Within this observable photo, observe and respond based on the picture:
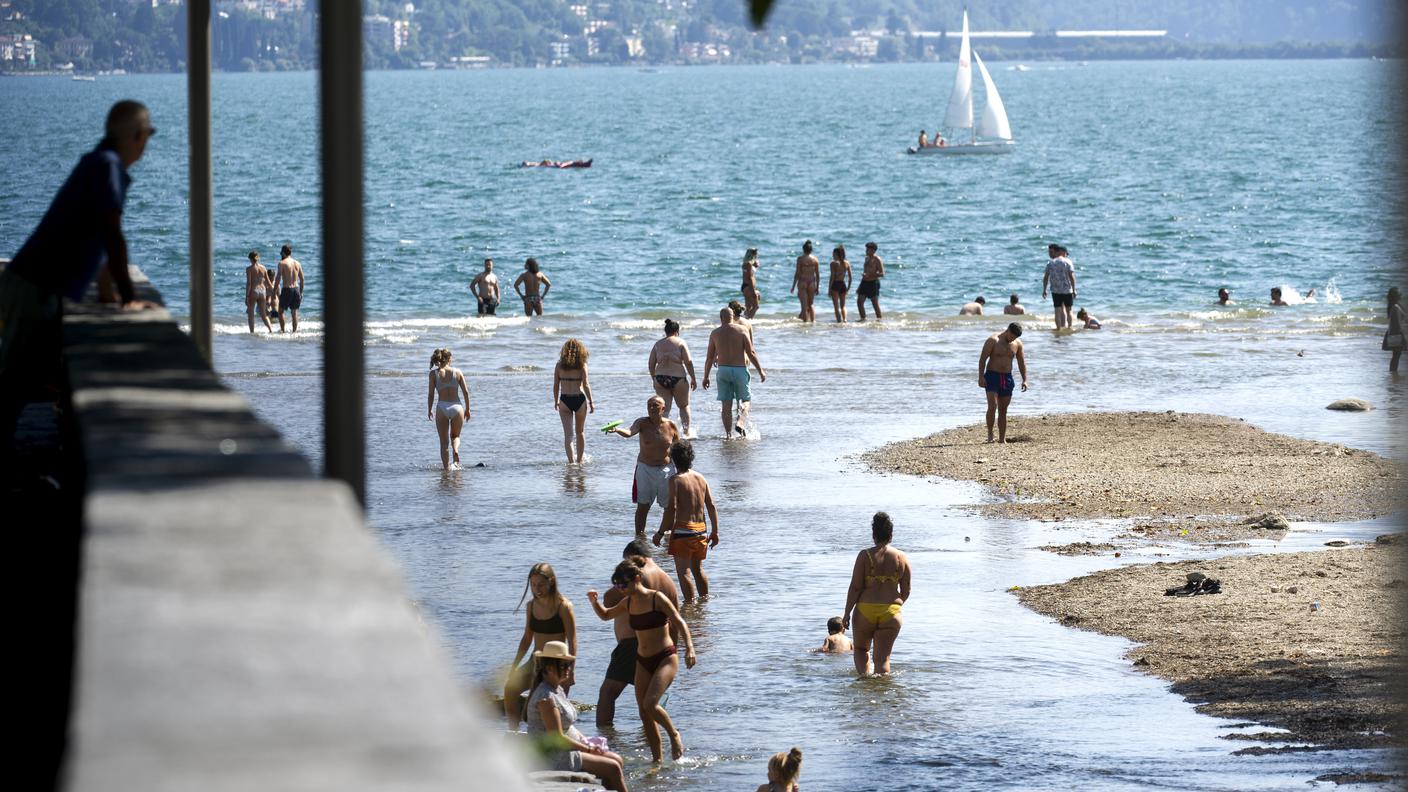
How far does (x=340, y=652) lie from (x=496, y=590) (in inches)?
A: 518

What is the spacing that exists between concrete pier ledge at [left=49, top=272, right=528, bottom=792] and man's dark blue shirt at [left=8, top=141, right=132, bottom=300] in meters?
2.19

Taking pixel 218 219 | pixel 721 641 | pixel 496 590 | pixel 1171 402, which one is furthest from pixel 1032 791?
pixel 218 219

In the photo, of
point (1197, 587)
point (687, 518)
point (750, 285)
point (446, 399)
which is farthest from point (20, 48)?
point (1197, 587)

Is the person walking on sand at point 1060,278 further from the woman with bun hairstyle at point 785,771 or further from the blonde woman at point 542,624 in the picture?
the woman with bun hairstyle at point 785,771

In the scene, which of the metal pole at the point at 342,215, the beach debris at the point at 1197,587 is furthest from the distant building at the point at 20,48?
the metal pole at the point at 342,215

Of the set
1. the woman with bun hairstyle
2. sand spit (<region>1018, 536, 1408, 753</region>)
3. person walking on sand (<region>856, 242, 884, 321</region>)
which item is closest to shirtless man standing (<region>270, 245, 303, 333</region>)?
person walking on sand (<region>856, 242, 884, 321</region>)

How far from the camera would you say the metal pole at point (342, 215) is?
3.54 metres

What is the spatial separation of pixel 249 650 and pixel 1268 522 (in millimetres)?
16662

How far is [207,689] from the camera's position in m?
2.22

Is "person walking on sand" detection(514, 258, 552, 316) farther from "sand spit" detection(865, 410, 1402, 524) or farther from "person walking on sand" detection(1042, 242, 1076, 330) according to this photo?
"sand spit" detection(865, 410, 1402, 524)

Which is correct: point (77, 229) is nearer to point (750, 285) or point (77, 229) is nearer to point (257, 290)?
point (257, 290)

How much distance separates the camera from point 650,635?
1195cm

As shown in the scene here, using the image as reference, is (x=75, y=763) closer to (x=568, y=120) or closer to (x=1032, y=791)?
(x=1032, y=791)

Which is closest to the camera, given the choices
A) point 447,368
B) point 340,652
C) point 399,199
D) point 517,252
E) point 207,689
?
point 207,689
